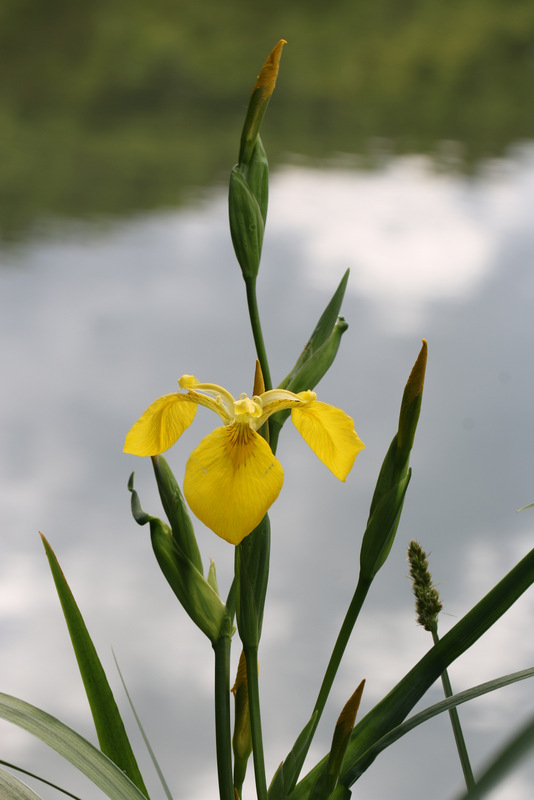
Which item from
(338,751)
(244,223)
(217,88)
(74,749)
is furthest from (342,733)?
(217,88)

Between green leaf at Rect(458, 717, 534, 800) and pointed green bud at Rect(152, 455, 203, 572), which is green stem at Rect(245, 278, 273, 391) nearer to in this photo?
pointed green bud at Rect(152, 455, 203, 572)

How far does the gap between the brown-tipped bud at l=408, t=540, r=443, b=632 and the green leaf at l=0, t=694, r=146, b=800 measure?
152mm

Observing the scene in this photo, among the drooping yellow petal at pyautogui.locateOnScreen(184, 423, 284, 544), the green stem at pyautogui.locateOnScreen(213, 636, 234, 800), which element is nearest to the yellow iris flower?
the drooping yellow petal at pyautogui.locateOnScreen(184, 423, 284, 544)

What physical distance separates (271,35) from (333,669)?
8.90 feet

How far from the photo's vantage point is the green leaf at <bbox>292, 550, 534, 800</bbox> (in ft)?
1.02

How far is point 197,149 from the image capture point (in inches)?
86.8

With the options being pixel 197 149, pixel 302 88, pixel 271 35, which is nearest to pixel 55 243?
pixel 197 149

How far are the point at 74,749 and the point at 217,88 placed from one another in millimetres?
2387

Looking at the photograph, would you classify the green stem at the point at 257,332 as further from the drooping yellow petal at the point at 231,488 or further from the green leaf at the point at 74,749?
the green leaf at the point at 74,749

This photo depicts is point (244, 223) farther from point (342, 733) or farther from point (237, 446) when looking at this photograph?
point (342, 733)

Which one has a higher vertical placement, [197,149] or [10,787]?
[197,149]

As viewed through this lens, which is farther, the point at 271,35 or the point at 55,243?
the point at 271,35

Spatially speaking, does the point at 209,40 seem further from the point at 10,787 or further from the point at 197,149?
the point at 10,787

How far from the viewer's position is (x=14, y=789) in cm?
36
